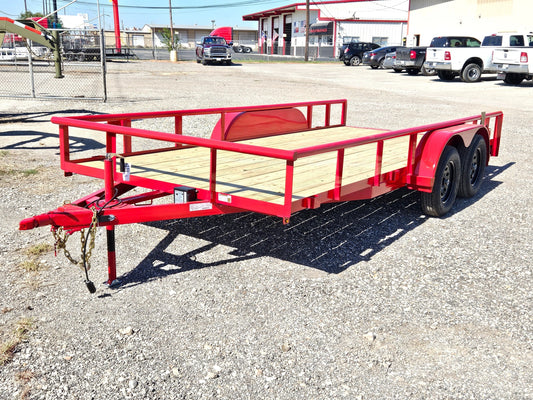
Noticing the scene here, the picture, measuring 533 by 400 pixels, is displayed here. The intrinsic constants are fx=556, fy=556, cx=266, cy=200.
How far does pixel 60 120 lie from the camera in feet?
15.5

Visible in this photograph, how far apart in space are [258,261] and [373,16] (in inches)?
2403

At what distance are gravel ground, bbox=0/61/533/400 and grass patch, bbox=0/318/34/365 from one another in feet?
0.05

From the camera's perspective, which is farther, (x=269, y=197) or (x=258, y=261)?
(x=258, y=261)

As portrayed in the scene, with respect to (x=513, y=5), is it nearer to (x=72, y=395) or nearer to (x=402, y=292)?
(x=402, y=292)

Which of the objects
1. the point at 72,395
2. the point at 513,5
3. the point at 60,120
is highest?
the point at 513,5

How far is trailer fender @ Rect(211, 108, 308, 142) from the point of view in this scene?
6.79m

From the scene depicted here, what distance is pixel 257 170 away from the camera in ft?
17.8

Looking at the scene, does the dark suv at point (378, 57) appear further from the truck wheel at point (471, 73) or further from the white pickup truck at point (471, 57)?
the truck wheel at point (471, 73)

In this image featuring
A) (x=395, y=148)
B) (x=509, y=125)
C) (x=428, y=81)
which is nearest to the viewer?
(x=395, y=148)

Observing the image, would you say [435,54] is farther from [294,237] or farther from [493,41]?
[294,237]

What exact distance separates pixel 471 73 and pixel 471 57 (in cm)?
71

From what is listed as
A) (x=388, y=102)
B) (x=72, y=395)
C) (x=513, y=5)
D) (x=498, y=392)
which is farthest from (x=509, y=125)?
(x=513, y=5)

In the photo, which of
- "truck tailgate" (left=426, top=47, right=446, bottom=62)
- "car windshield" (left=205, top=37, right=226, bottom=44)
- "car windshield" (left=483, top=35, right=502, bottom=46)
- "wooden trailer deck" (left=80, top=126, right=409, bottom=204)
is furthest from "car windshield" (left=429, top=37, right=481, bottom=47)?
"wooden trailer deck" (left=80, top=126, right=409, bottom=204)

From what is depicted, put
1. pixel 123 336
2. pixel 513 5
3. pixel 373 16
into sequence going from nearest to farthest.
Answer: pixel 123 336 < pixel 513 5 < pixel 373 16
